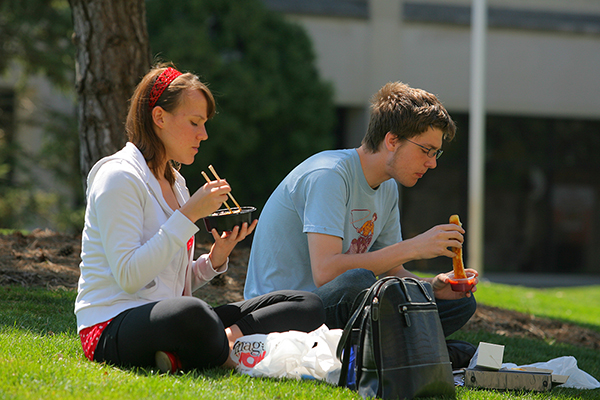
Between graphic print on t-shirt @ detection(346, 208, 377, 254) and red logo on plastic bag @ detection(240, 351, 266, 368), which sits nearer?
red logo on plastic bag @ detection(240, 351, 266, 368)

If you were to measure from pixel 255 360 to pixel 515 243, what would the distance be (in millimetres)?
12725

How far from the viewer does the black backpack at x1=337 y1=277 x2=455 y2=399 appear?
2592 millimetres

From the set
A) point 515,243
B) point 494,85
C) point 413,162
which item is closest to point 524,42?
point 494,85

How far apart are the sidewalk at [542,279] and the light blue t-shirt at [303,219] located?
1139 cm

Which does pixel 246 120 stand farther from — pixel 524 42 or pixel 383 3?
pixel 524 42

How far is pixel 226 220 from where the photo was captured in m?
2.99

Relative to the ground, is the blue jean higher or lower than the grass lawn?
higher

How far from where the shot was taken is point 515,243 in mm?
14656

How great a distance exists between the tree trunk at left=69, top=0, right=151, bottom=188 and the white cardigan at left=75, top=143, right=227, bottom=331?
2.68 meters

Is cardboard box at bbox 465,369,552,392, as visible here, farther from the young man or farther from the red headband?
the red headband

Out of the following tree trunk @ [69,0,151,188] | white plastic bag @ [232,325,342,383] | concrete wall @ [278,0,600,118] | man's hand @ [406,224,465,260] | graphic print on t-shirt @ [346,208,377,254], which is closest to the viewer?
white plastic bag @ [232,325,342,383]

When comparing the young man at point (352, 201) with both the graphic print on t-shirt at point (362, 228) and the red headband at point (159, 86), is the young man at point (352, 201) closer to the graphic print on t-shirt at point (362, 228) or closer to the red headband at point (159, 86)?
the graphic print on t-shirt at point (362, 228)

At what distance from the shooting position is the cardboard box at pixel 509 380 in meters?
3.10

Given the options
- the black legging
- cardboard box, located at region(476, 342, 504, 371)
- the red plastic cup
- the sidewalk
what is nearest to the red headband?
the black legging
